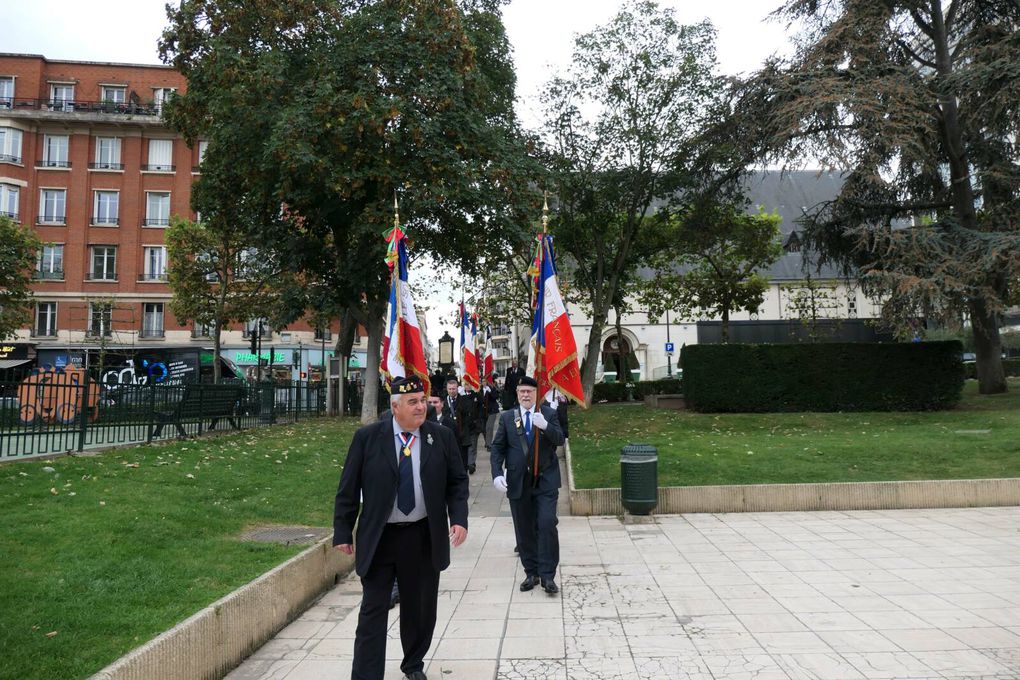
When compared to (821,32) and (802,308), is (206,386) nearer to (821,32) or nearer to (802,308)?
(821,32)

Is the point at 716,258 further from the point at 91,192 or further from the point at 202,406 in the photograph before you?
the point at 91,192

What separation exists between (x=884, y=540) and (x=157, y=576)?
312 inches

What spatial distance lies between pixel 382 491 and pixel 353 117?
1393cm

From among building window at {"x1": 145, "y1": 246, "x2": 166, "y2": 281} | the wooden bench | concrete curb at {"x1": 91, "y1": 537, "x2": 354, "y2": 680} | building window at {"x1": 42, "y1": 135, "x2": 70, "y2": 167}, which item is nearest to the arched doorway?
building window at {"x1": 145, "y1": 246, "x2": 166, "y2": 281}

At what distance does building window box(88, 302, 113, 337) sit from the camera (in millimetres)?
38500

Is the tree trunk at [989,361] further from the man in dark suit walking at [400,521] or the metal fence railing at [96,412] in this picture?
the man in dark suit walking at [400,521]

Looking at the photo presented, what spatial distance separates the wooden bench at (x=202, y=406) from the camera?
1482cm

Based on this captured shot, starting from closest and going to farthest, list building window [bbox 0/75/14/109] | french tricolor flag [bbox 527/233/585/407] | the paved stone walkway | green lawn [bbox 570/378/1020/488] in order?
the paved stone walkway < french tricolor flag [bbox 527/233/585/407] < green lawn [bbox 570/378/1020/488] < building window [bbox 0/75/14/109]

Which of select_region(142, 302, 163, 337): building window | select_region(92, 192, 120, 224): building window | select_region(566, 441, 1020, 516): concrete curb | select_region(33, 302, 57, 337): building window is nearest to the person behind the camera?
select_region(566, 441, 1020, 516): concrete curb

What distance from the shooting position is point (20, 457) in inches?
415

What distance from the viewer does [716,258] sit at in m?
33.6

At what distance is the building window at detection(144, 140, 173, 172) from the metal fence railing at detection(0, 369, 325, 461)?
31.5 meters

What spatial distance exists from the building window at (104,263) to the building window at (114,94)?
9.49 metres

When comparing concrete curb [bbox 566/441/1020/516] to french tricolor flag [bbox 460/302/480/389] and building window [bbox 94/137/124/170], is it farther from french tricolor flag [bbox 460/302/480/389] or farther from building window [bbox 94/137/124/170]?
building window [bbox 94/137/124/170]
